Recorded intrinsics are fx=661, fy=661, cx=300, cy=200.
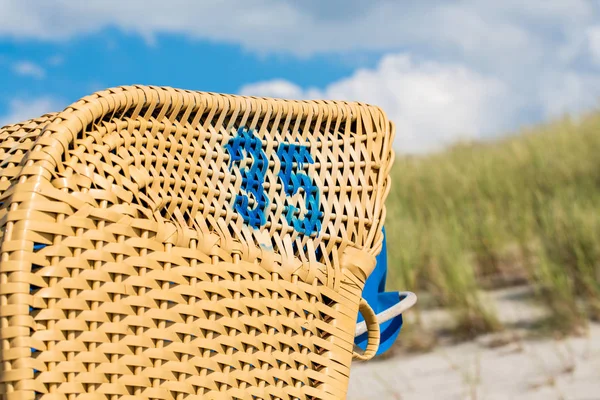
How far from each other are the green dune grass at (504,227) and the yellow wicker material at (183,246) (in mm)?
2190

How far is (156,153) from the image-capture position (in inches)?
36.0

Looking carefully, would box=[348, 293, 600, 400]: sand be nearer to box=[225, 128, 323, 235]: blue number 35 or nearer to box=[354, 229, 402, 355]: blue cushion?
box=[354, 229, 402, 355]: blue cushion

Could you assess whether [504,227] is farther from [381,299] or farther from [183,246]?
[183,246]

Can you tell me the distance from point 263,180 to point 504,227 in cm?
300

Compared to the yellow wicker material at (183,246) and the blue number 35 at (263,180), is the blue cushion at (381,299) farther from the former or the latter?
the blue number 35 at (263,180)

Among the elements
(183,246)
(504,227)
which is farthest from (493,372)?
(183,246)

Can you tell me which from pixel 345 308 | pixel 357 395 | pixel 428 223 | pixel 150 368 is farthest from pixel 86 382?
pixel 428 223

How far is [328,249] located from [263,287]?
0.16 meters

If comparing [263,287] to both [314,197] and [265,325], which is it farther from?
[314,197]

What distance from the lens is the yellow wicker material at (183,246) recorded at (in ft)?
2.42

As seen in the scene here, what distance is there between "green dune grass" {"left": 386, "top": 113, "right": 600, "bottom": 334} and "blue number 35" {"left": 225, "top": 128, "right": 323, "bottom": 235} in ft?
7.28

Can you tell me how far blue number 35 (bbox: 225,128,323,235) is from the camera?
0.99 metres

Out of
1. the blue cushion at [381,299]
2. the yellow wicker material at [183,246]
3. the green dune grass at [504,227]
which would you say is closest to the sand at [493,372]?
the green dune grass at [504,227]

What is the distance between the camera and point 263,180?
3.38 feet
